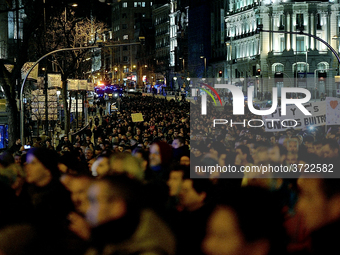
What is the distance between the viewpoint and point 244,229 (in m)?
3.42

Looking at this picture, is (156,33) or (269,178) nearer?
(269,178)

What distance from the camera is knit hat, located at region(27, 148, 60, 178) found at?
230 inches

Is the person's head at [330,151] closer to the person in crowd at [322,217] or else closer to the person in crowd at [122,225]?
the person in crowd at [322,217]

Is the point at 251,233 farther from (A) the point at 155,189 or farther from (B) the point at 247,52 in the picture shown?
(B) the point at 247,52

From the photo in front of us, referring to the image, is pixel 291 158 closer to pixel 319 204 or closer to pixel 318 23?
pixel 319 204

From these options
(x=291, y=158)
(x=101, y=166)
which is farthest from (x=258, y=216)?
(x=291, y=158)

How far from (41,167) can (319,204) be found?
3.07 metres

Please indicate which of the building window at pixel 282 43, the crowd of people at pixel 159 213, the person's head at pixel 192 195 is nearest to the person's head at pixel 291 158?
the crowd of people at pixel 159 213

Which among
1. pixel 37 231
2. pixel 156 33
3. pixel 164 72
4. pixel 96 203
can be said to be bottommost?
pixel 37 231

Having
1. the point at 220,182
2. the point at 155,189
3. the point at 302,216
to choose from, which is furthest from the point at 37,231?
the point at 220,182

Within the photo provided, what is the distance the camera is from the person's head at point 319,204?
13.5 feet

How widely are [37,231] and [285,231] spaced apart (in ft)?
6.18

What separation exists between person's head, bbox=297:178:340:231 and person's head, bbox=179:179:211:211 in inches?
43.8

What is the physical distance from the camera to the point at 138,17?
151750 millimetres
